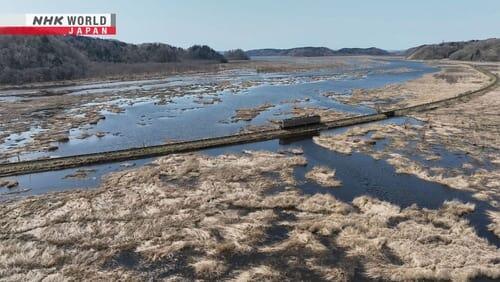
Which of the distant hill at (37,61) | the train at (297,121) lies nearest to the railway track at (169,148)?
the train at (297,121)

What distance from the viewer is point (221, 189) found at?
24.2 m

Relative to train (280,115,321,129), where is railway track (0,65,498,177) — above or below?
below

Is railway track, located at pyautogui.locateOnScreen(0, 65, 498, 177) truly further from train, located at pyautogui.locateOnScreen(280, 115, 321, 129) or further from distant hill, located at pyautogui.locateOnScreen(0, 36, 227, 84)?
distant hill, located at pyautogui.locateOnScreen(0, 36, 227, 84)

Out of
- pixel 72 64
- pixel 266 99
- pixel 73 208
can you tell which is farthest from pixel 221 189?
pixel 72 64

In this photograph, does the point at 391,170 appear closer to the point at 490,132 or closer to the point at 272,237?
the point at 272,237

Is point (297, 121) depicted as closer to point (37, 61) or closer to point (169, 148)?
point (169, 148)

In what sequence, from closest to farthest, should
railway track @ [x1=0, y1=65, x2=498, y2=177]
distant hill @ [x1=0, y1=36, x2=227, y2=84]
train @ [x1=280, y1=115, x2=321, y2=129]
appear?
1. railway track @ [x1=0, y1=65, x2=498, y2=177]
2. train @ [x1=280, y1=115, x2=321, y2=129]
3. distant hill @ [x1=0, y1=36, x2=227, y2=84]

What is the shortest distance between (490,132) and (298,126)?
66.2ft

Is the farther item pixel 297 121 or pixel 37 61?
pixel 37 61

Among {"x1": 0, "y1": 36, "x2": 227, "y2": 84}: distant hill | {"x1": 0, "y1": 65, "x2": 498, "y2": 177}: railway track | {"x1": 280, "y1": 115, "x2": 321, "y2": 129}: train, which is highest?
{"x1": 0, "y1": 36, "x2": 227, "y2": 84}: distant hill

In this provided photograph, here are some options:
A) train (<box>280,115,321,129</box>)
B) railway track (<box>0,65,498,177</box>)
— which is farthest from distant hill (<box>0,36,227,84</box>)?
train (<box>280,115,321,129</box>)

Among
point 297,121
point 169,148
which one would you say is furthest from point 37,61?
point 297,121

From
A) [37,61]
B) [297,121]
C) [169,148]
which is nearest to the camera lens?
[169,148]

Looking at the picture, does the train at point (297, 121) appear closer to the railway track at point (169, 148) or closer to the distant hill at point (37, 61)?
the railway track at point (169, 148)
